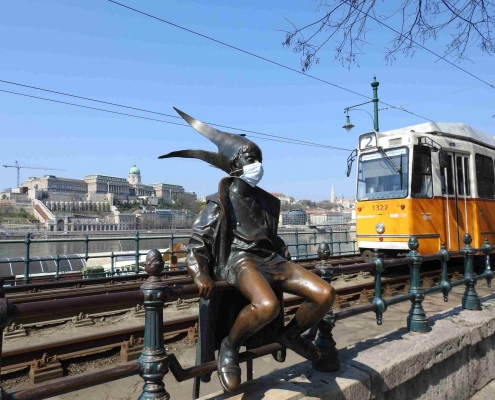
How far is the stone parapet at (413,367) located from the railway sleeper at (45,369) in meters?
2.95

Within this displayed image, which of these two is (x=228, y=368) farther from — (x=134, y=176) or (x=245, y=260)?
(x=134, y=176)

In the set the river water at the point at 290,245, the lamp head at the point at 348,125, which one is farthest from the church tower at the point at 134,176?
the lamp head at the point at 348,125

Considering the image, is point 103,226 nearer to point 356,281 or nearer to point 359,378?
point 356,281

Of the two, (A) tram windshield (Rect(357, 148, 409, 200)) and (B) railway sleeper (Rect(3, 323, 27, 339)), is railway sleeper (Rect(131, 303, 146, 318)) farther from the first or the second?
(A) tram windshield (Rect(357, 148, 409, 200))

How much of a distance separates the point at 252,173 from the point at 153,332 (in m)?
1.24

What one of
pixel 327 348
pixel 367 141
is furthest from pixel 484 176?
pixel 327 348

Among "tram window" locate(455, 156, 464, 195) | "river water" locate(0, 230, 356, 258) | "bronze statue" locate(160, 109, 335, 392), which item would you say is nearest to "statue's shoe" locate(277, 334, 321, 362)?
"bronze statue" locate(160, 109, 335, 392)

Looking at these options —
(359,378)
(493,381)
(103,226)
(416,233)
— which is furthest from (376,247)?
(103,226)

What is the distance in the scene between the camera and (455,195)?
9555 mm

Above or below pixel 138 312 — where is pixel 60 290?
above

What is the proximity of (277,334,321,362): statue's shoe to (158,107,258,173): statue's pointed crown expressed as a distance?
4.14 ft

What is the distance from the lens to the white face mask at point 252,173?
2.81 metres

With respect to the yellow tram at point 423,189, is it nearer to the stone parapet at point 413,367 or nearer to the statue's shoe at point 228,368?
the stone parapet at point 413,367

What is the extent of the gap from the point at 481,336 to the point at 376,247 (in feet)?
17.4
